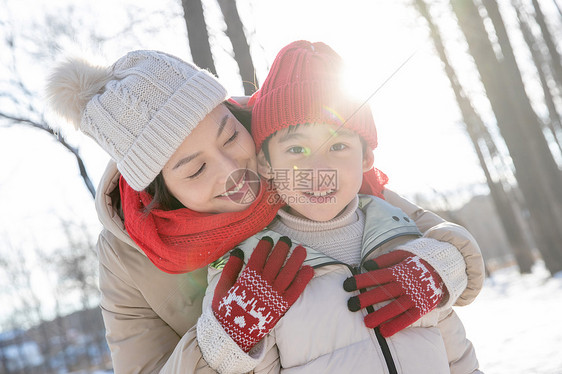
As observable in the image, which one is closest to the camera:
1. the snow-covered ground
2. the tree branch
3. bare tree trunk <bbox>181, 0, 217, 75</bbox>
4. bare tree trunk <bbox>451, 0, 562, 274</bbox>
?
bare tree trunk <bbox>181, 0, 217, 75</bbox>

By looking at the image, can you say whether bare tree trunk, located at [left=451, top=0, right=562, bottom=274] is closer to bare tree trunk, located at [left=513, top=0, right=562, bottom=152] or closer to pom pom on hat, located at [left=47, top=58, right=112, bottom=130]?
pom pom on hat, located at [left=47, top=58, right=112, bottom=130]

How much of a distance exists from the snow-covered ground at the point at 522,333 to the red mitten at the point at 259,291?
8.47 feet

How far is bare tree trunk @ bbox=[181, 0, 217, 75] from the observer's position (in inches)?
121

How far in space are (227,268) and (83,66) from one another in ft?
3.23

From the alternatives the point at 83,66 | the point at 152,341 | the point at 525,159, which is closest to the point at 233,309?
the point at 152,341

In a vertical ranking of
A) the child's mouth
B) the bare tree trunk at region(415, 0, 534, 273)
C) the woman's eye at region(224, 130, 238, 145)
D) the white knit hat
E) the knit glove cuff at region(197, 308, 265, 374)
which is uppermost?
the white knit hat

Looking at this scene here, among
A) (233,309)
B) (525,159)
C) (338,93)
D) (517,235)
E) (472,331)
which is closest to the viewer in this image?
(233,309)

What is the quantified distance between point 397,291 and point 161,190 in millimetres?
1012

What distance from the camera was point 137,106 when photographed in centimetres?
162

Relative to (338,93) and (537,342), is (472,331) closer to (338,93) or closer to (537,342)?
(537,342)

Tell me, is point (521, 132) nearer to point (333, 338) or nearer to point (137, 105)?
point (333, 338)

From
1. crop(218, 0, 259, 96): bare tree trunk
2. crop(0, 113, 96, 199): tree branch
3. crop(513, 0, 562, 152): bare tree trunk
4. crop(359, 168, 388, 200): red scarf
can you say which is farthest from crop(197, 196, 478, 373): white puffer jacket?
crop(513, 0, 562, 152): bare tree trunk

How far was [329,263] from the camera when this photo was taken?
154 cm

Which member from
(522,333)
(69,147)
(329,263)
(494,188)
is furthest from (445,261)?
(494,188)
